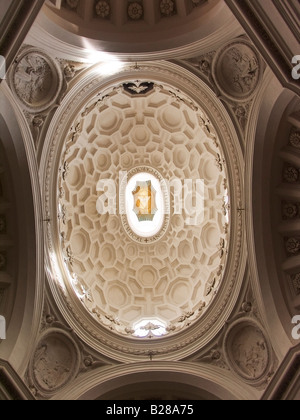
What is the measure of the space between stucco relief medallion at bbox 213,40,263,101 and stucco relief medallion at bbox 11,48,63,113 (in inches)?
188

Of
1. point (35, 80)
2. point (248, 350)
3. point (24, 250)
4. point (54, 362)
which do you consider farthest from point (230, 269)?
point (35, 80)

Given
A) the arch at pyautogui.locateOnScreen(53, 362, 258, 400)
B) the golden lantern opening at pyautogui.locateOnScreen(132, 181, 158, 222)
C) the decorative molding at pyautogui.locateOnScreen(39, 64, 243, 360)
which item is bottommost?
the arch at pyautogui.locateOnScreen(53, 362, 258, 400)

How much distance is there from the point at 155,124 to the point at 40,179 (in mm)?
7166

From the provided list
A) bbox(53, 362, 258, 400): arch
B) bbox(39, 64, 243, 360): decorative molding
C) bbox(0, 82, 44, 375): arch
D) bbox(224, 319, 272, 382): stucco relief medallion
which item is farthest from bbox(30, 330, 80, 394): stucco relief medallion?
bbox(224, 319, 272, 382): stucco relief medallion

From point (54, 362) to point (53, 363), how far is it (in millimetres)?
54

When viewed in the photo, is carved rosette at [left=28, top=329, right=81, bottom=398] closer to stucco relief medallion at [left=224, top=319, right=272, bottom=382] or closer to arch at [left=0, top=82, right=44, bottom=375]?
arch at [left=0, top=82, right=44, bottom=375]

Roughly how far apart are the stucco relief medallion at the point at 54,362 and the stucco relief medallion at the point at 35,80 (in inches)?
284

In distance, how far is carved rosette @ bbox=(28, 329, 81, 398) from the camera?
13969 millimetres

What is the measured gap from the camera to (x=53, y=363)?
14.7m

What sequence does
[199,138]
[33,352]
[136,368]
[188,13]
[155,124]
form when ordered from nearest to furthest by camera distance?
1. [188,13]
2. [33,352]
3. [136,368]
4. [199,138]
5. [155,124]

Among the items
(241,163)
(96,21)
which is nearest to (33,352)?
(241,163)

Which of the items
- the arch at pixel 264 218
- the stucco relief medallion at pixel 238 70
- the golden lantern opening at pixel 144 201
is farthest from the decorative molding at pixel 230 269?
the golden lantern opening at pixel 144 201

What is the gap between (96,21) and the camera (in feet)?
41.8

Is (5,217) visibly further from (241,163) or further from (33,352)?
(241,163)
